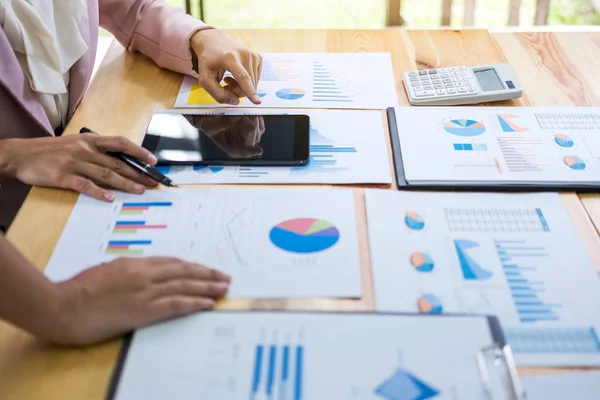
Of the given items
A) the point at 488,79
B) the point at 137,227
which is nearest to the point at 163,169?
the point at 137,227

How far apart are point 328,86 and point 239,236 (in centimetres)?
43

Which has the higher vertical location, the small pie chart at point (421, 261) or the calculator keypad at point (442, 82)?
the calculator keypad at point (442, 82)

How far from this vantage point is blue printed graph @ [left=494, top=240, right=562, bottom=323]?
658 millimetres

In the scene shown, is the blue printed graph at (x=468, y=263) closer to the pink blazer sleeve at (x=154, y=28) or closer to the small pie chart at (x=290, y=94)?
the small pie chart at (x=290, y=94)

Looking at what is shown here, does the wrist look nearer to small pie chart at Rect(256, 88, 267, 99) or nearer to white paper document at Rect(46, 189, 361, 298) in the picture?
white paper document at Rect(46, 189, 361, 298)

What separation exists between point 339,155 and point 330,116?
0.12 meters

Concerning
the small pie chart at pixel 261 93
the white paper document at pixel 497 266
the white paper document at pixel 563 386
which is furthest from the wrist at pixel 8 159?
the white paper document at pixel 563 386

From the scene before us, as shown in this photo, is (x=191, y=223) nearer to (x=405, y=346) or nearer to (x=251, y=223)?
(x=251, y=223)

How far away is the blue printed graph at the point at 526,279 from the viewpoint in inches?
25.9

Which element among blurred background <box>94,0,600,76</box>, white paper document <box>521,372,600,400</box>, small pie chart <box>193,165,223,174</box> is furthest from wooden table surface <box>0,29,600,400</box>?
blurred background <box>94,0,600,76</box>

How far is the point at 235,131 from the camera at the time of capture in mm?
948

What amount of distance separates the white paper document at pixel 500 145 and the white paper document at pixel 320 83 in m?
0.08

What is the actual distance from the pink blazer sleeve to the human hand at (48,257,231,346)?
1.75ft

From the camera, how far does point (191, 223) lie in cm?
78
